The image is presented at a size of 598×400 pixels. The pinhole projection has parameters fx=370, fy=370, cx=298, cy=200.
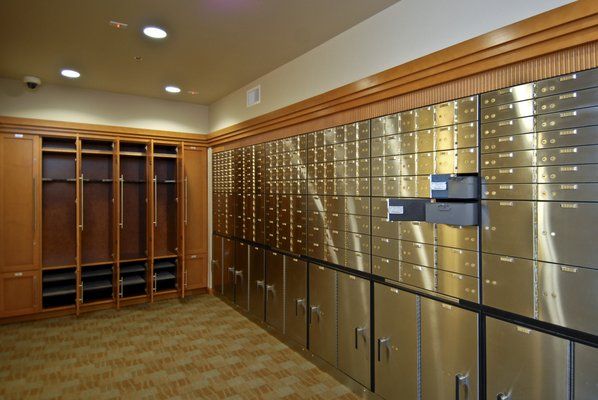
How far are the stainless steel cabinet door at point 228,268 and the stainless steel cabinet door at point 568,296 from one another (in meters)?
3.78

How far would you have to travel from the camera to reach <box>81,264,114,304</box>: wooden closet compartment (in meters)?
4.89

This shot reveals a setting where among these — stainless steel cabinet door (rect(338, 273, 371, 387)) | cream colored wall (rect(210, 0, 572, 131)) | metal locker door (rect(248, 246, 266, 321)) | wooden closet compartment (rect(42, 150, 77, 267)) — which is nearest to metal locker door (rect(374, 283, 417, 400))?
stainless steel cabinet door (rect(338, 273, 371, 387))

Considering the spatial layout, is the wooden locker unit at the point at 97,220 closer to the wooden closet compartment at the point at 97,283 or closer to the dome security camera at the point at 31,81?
the wooden closet compartment at the point at 97,283

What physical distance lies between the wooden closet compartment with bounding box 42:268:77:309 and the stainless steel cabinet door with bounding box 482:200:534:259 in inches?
191

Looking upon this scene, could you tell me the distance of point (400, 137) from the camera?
251cm

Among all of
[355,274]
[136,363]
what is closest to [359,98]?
[355,274]

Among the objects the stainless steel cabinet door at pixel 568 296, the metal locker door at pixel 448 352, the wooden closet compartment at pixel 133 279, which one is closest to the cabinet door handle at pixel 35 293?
the wooden closet compartment at pixel 133 279

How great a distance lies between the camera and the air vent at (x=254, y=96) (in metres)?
4.30

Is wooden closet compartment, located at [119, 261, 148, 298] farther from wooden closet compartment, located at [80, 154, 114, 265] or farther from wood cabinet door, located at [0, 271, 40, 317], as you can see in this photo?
wood cabinet door, located at [0, 271, 40, 317]

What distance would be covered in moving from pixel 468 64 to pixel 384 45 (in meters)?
0.74

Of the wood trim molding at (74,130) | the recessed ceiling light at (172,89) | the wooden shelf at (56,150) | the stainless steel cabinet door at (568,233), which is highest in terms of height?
the recessed ceiling light at (172,89)

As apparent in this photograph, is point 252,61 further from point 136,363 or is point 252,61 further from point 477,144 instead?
point 136,363

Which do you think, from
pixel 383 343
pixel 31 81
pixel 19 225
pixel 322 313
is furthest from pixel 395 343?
pixel 31 81

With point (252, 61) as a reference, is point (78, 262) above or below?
below
